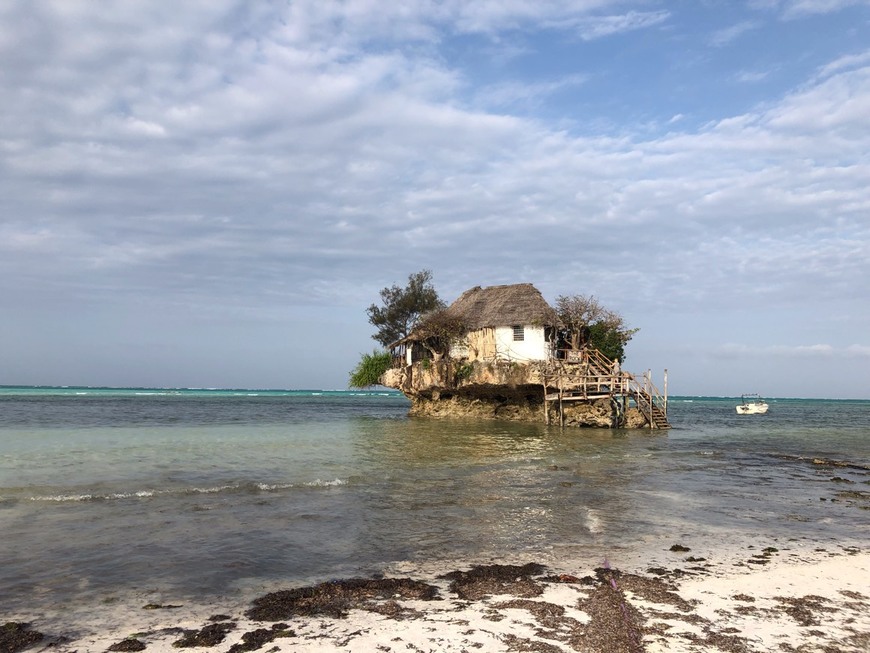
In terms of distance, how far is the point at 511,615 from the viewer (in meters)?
6.59

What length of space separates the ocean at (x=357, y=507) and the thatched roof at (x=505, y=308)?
1365 cm

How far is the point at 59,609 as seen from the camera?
701 centimetres

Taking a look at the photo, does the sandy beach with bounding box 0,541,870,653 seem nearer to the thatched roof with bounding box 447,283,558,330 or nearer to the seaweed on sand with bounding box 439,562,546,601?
the seaweed on sand with bounding box 439,562,546,601

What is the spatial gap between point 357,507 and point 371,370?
35187 millimetres

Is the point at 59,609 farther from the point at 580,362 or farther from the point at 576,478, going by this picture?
the point at 580,362

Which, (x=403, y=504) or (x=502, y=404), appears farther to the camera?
(x=502, y=404)

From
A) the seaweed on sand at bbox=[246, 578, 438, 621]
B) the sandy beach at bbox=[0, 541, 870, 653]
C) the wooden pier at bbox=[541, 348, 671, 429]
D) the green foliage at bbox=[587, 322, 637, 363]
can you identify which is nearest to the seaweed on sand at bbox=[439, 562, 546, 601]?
the sandy beach at bbox=[0, 541, 870, 653]

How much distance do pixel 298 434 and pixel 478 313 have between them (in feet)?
53.2

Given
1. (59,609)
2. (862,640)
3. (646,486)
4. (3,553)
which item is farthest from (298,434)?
(862,640)

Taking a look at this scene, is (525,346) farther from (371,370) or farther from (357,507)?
(357,507)

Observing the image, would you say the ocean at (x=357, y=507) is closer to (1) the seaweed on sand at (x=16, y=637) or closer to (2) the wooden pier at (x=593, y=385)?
(1) the seaweed on sand at (x=16, y=637)

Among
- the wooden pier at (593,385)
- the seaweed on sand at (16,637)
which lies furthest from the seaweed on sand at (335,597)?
the wooden pier at (593,385)

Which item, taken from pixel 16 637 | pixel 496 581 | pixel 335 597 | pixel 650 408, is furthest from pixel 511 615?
pixel 650 408

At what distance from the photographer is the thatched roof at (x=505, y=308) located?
3853 cm
